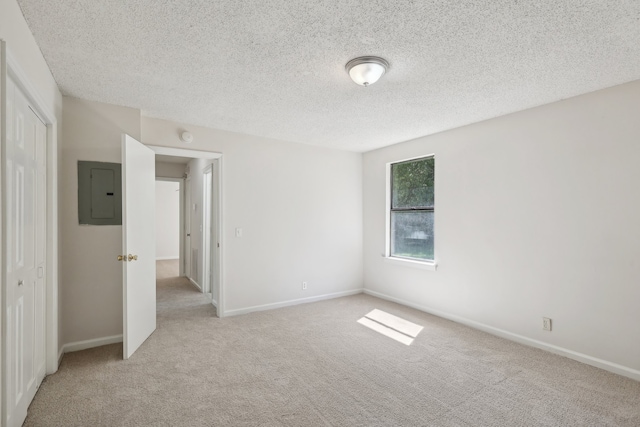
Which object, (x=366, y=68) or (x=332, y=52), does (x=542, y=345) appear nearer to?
(x=366, y=68)

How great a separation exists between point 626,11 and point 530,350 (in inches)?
112

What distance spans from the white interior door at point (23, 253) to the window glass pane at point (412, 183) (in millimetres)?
4140

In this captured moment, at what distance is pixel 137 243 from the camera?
3.12 m

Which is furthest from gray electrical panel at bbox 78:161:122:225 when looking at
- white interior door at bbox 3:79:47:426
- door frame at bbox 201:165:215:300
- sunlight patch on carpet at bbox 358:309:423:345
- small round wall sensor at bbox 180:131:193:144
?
sunlight patch on carpet at bbox 358:309:423:345

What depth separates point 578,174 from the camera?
2.91 meters

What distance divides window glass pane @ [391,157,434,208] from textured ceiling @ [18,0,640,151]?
3.72 feet

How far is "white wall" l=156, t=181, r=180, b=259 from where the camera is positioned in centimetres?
944

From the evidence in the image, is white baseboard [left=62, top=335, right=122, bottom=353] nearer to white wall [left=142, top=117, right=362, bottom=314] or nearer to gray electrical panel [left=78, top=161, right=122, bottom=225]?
gray electrical panel [left=78, top=161, right=122, bottom=225]

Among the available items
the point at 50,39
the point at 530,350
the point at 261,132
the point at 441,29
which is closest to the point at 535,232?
the point at 530,350

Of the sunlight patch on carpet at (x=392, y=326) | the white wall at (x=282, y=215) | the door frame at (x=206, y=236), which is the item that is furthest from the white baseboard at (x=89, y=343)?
the sunlight patch on carpet at (x=392, y=326)

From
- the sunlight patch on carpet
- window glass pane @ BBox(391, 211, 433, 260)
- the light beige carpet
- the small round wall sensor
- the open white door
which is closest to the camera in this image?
the light beige carpet

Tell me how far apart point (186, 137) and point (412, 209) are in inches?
125

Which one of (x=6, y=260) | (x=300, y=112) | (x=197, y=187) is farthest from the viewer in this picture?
(x=197, y=187)

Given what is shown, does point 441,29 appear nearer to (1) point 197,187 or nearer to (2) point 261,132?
(2) point 261,132
